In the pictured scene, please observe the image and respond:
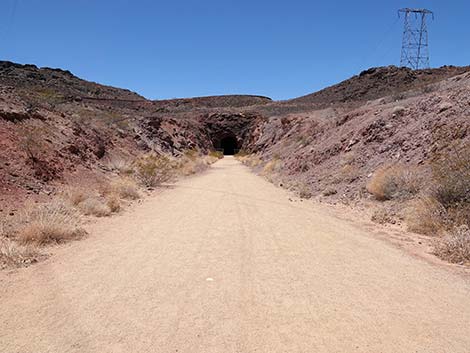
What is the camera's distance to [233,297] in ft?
17.7

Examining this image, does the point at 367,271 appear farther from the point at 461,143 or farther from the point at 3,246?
the point at 461,143

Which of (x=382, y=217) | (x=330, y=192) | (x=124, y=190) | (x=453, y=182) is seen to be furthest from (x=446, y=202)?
(x=124, y=190)

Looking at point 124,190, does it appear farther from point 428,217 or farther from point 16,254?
point 428,217

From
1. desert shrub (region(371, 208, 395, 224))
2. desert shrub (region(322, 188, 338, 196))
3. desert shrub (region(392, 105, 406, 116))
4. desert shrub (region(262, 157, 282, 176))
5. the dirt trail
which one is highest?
desert shrub (region(392, 105, 406, 116))

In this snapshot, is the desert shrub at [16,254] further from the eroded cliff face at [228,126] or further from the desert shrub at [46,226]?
the eroded cliff face at [228,126]

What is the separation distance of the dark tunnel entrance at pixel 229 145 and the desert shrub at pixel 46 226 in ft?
176

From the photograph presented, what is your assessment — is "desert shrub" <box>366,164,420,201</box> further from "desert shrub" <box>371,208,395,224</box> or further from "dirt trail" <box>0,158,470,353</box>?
"dirt trail" <box>0,158,470,353</box>

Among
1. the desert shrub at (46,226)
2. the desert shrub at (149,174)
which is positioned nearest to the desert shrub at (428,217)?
the desert shrub at (46,226)

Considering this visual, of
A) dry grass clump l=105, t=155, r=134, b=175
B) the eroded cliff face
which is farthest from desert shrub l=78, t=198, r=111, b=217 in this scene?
the eroded cliff face

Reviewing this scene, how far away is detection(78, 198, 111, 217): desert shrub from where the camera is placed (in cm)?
1138

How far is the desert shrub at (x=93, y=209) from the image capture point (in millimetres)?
11375

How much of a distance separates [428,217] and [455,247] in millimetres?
2093

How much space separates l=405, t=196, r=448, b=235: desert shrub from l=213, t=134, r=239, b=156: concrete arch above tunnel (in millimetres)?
52295

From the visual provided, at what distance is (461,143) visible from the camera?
479 inches
